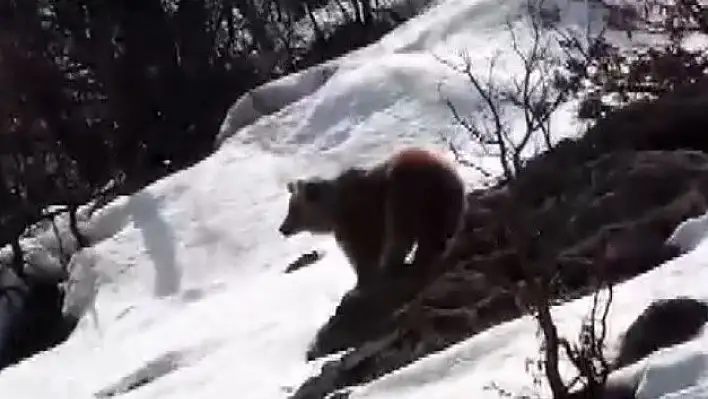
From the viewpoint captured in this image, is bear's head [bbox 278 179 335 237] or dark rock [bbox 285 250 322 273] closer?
bear's head [bbox 278 179 335 237]

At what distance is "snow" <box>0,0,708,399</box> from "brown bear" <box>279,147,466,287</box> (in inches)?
41.1

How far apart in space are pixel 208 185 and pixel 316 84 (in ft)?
13.3

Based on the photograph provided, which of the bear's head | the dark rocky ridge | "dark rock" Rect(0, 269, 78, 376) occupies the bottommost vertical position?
"dark rock" Rect(0, 269, 78, 376)

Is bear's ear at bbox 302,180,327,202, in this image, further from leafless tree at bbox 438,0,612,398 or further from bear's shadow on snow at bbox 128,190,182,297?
bear's shadow on snow at bbox 128,190,182,297

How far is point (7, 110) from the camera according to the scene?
26.9 meters

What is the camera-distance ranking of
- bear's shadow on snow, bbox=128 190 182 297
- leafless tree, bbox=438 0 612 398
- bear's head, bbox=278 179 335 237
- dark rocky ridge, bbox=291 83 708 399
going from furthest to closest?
bear's shadow on snow, bbox=128 190 182 297, bear's head, bbox=278 179 335 237, dark rocky ridge, bbox=291 83 708 399, leafless tree, bbox=438 0 612 398

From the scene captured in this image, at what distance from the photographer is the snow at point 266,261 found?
7.99 meters

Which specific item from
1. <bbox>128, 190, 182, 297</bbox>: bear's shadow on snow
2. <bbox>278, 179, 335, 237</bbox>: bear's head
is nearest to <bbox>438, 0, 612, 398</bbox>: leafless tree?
<bbox>278, 179, 335, 237</bbox>: bear's head

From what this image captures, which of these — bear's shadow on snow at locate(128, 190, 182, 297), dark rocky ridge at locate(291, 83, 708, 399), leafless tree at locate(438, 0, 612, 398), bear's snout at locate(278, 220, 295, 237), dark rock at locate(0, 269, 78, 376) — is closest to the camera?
leafless tree at locate(438, 0, 612, 398)

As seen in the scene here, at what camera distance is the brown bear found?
1042 cm

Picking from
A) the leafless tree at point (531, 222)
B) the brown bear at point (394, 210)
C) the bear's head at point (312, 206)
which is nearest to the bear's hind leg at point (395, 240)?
the brown bear at point (394, 210)

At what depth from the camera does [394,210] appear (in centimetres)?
1052

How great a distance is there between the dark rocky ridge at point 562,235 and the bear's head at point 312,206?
4.04 feet

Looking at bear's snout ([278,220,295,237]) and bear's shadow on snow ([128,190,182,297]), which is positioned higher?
bear's snout ([278,220,295,237])
